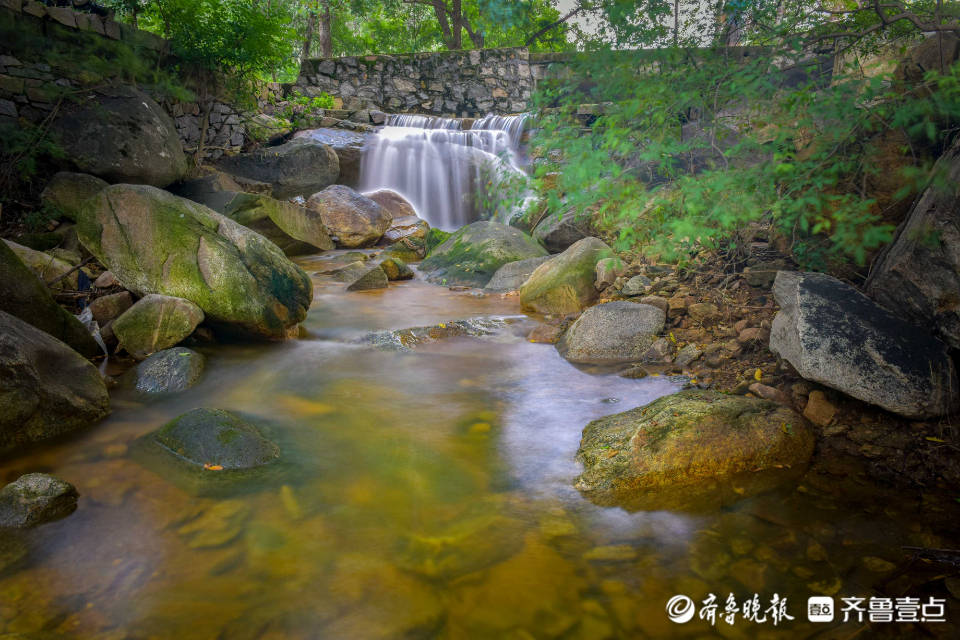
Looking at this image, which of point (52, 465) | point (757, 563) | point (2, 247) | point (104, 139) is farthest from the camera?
point (104, 139)

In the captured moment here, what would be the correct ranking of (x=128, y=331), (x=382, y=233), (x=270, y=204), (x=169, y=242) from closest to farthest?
(x=128, y=331)
(x=169, y=242)
(x=270, y=204)
(x=382, y=233)

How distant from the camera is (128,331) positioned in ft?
14.1

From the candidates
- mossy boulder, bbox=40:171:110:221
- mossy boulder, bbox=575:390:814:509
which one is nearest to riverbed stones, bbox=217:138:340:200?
mossy boulder, bbox=40:171:110:221

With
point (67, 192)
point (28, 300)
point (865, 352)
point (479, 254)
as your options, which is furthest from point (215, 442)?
point (67, 192)

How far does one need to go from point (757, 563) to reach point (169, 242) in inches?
197

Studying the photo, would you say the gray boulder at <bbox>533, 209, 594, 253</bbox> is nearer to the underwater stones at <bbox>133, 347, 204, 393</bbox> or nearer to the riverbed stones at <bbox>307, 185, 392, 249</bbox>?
the riverbed stones at <bbox>307, 185, 392, 249</bbox>

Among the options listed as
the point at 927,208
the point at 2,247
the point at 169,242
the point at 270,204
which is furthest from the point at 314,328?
the point at 927,208

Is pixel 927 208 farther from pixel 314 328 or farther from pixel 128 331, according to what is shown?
pixel 128 331

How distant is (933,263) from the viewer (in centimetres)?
276

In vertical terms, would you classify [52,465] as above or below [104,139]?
below

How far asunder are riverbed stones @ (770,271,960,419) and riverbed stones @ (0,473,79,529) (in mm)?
3900

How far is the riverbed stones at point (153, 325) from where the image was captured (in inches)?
169

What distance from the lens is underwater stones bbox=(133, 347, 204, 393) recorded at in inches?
152

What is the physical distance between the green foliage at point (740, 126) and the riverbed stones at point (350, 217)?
Result: 23.6ft
